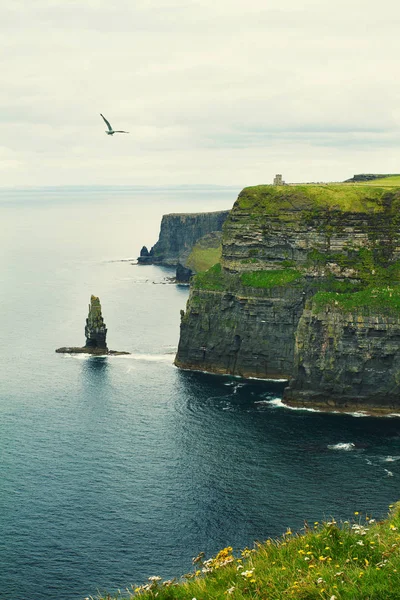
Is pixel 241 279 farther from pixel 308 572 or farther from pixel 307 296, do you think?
pixel 308 572

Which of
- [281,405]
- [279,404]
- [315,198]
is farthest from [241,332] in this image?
[315,198]


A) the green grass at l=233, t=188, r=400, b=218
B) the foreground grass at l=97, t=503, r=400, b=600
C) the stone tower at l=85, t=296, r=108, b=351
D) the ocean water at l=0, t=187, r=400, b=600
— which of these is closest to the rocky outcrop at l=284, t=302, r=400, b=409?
the ocean water at l=0, t=187, r=400, b=600

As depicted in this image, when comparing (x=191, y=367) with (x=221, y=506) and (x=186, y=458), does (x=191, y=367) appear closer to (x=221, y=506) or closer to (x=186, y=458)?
(x=186, y=458)

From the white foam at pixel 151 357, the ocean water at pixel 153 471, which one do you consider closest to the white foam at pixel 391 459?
the ocean water at pixel 153 471

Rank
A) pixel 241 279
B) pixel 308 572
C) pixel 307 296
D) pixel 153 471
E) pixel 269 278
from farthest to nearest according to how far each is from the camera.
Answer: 1. pixel 241 279
2. pixel 269 278
3. pixel 307 296
4. pixel 153 471
5. pixel 308 572

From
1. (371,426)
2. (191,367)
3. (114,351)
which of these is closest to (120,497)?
(371,426)
